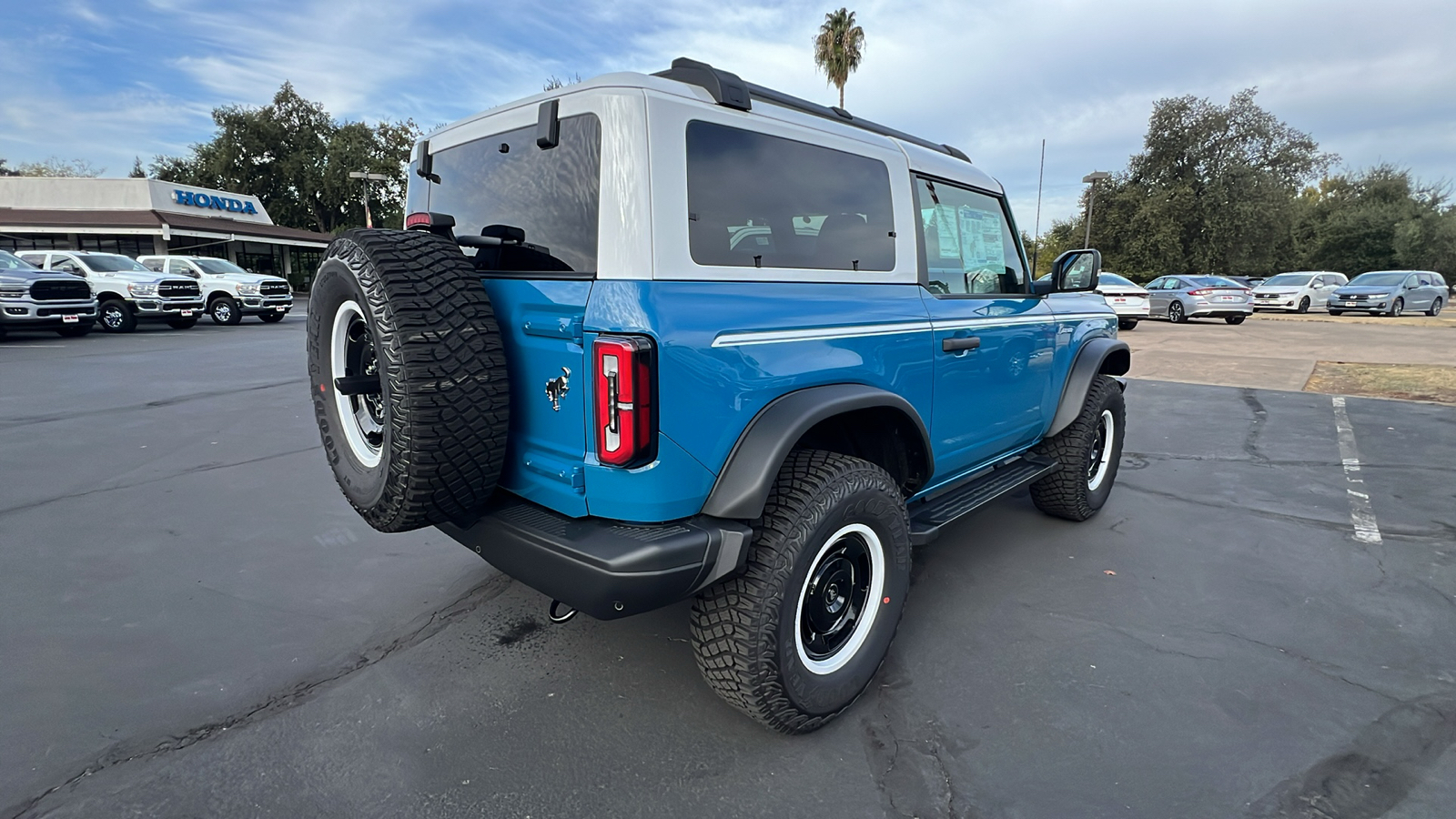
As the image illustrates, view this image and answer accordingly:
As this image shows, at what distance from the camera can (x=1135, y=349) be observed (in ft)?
45.2

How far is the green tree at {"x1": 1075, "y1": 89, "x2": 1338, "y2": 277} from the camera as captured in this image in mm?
34781

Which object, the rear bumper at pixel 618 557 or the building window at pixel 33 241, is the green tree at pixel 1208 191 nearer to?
the rear bumper at pixel 618 557

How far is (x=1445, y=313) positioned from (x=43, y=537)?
3564cm

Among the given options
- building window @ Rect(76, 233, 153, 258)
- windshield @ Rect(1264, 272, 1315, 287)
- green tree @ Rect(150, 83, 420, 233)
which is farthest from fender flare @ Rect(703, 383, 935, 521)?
green tree @ Rect(150, 83, 420, 233)

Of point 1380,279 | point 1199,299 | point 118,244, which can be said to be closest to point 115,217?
point 118,244

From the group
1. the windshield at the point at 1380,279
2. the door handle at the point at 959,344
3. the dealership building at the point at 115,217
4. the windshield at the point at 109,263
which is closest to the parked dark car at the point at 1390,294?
the windshield at the point at 1380,279

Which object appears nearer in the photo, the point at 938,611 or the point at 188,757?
the point at 188,757

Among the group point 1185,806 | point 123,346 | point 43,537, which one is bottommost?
point 1185,806

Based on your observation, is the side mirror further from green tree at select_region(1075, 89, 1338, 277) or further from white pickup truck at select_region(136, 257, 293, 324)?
green tree at select_region(1075, 89, 1338, 277)

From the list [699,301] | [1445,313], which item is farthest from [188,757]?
[1445,313]

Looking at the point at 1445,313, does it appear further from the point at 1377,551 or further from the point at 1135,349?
the point at 1377,551

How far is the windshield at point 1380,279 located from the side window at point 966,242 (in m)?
26.9

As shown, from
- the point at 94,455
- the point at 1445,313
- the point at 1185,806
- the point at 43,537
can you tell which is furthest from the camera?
the point at 1445,313

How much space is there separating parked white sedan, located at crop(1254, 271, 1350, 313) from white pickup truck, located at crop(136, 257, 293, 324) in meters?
31.4
